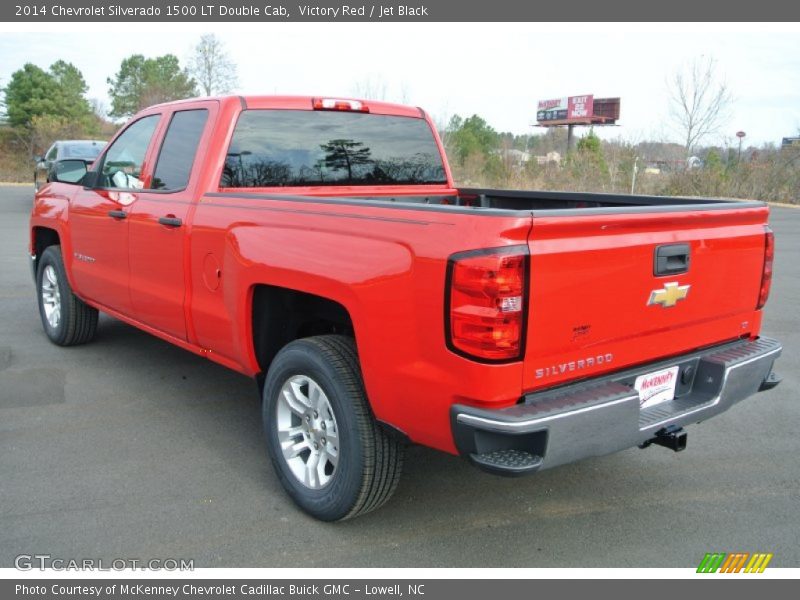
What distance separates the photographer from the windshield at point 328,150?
4.27 m

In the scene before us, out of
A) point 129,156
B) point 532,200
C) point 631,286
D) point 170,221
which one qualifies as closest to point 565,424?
point 631,286

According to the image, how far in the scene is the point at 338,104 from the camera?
463cm

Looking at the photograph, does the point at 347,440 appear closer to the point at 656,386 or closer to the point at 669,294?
the point at 656,386

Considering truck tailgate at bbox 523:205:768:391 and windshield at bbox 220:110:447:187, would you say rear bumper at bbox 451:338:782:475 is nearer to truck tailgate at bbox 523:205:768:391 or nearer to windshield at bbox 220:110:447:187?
truck tailgate at bbox 523:205:768:391

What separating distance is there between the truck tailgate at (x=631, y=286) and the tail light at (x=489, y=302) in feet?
0.16

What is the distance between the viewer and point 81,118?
139ft

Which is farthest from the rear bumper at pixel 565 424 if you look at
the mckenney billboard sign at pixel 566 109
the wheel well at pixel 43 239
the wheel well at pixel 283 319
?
the mckenney billboard sign at pixel 566 109

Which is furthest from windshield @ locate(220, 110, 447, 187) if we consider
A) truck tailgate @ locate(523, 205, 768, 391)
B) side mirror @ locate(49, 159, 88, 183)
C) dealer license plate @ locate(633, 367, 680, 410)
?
dealer license plate @ locate(633, 367, 680, 410)

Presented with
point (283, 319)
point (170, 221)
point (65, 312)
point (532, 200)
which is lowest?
point (65, 312)

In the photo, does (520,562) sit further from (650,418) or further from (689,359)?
(689,359)

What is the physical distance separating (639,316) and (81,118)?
4533 cm

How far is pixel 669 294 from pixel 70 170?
448 centimetres

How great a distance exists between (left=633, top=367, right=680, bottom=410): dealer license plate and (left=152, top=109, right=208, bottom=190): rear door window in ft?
9.04
